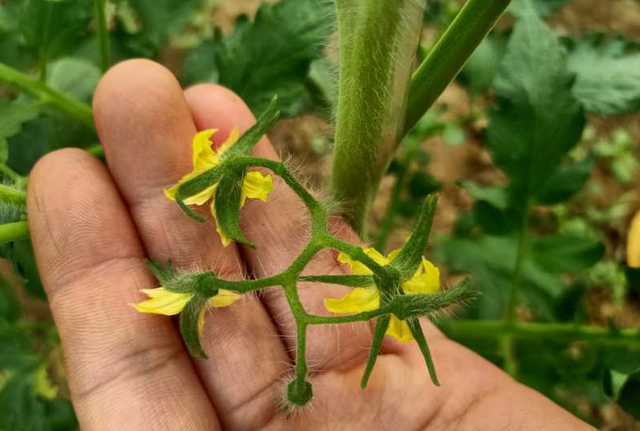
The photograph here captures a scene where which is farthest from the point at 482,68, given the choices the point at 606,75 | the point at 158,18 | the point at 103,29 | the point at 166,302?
the point at 166,302

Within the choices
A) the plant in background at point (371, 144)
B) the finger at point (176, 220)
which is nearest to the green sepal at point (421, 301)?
the plant in background at point (371, 144)

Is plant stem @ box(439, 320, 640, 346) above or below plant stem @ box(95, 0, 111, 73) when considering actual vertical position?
below

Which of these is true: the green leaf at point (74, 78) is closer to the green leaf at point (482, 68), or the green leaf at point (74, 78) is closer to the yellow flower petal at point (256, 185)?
the yellow flower petal at point (256, 185)

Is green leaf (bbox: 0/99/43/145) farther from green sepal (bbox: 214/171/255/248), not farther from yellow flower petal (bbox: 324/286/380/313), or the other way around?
yellow flower petal (bbox: 324/286/380/313)

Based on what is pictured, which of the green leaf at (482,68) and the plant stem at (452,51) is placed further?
the green leaf at (482,68)

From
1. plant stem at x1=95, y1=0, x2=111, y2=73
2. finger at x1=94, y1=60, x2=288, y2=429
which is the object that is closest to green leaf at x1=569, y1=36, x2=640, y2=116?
finger at x1=94, y1=60, x2=288, y2=429

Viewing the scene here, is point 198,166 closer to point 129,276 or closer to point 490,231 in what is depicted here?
point 129,276
